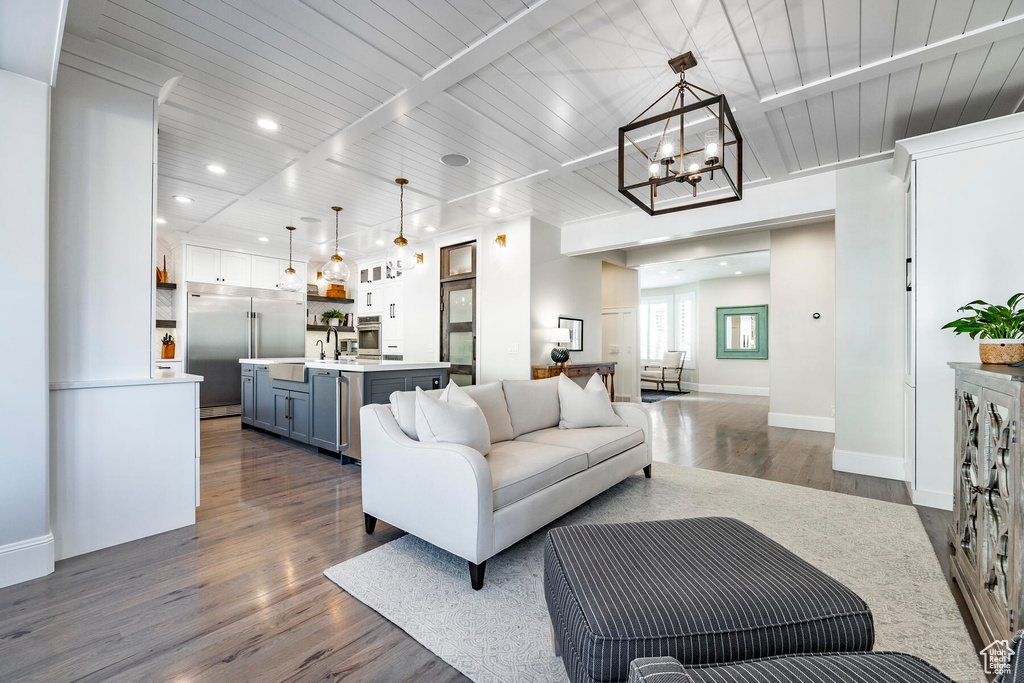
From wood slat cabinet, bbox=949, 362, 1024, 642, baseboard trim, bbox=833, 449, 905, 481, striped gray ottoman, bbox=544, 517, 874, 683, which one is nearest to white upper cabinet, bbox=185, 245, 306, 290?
striped gray ottoman, bbox=544, 517, 874, 683

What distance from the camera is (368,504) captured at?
255 cm

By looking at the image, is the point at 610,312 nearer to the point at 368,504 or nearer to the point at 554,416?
the point at 554,416

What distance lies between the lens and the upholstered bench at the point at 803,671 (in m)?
0.87

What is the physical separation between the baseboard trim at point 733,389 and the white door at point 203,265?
9901mm

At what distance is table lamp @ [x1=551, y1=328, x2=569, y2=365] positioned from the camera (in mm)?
5531

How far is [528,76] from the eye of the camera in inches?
102

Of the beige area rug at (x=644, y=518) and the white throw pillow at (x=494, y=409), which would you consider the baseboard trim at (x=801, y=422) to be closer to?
the beige area rug at (x=644, y=518)

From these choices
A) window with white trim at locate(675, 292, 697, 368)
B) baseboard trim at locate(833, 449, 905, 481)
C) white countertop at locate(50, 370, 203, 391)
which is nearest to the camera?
white countertop at locate(50, 370, 203, 391)

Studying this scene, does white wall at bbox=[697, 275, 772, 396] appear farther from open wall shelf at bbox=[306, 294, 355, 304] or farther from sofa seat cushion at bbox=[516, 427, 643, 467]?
open wall shelf at bbox=[306, 294, 355, 304]

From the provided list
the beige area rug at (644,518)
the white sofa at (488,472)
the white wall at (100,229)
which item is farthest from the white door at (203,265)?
the beige area rug at (644,518)

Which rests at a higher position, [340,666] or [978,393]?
[978,393]

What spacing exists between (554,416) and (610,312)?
16.2ft

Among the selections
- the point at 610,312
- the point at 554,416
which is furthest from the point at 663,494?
the point at 610,312

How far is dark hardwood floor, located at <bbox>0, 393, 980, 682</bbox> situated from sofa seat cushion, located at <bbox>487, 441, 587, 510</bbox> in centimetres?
74
